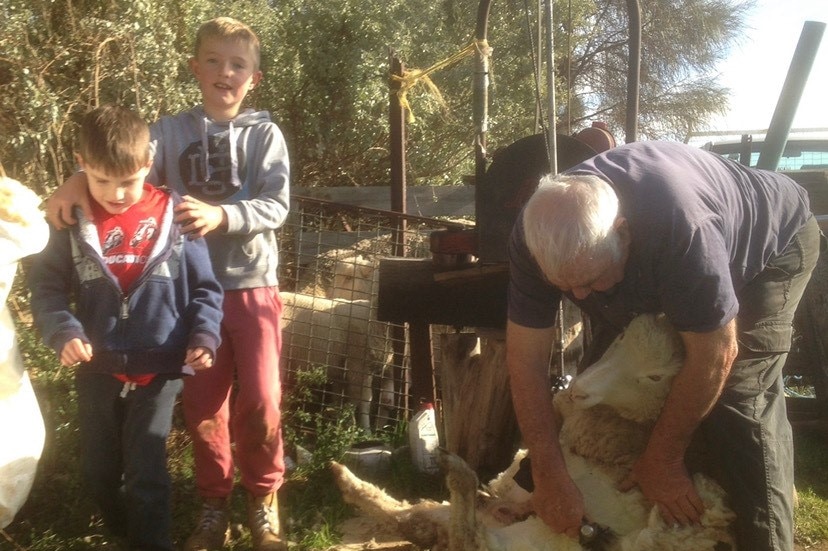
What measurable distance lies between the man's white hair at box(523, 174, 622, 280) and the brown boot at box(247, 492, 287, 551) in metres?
1.49

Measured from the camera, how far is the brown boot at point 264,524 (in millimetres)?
2863

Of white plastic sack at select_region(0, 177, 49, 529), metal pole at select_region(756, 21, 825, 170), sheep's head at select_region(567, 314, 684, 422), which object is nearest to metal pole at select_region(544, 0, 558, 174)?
sheep's head at select_region(567, 314, 684, 422)

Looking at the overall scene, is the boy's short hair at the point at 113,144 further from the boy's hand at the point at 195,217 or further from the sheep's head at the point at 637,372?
the sheep's head at the point at 637,372

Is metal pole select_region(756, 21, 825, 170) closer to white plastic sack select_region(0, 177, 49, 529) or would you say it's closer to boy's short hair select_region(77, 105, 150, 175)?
boy's short hair select_region(77, 105, 150, 175)

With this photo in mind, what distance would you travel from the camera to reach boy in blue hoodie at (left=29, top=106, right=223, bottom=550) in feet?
8.07

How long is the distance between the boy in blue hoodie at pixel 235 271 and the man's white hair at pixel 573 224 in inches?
43.3

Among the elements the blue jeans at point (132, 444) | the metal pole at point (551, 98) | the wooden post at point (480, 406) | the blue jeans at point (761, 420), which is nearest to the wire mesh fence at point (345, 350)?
the wooden post at point (480, 406)

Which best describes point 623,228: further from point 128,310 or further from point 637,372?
point 128,310

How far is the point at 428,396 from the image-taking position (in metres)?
4.26

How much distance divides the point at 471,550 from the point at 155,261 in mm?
1410

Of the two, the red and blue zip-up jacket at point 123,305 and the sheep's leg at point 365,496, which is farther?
the sheep's leg at point 365,496

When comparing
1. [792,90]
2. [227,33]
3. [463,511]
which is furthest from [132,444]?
[792,90]

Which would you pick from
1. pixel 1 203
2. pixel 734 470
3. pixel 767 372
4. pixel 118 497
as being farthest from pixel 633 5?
pixel 118 497

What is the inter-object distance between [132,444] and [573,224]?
163cm
